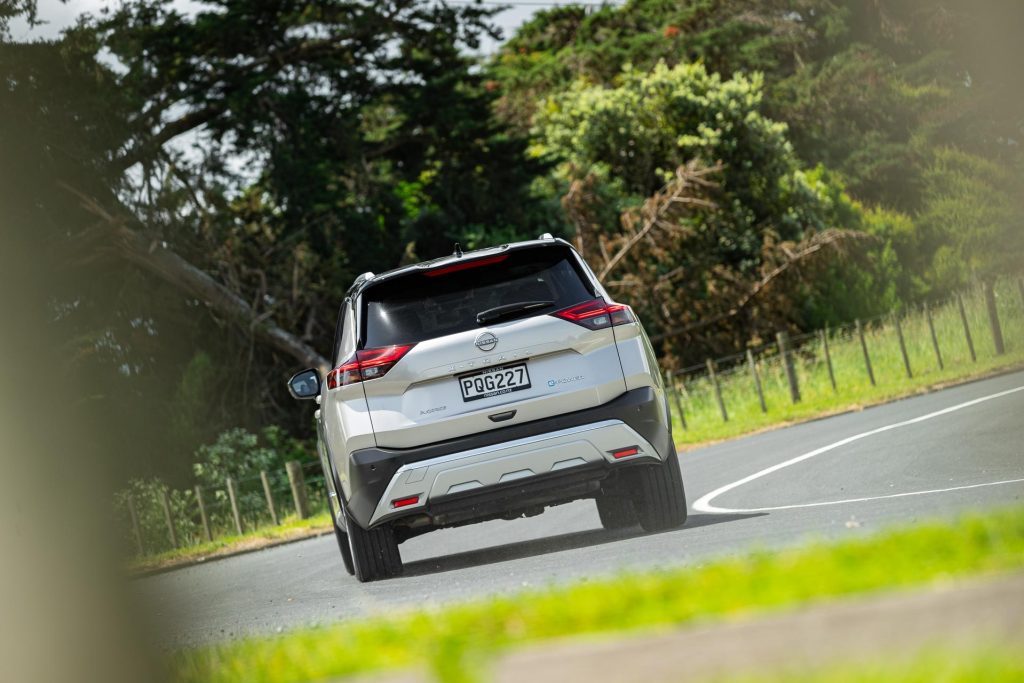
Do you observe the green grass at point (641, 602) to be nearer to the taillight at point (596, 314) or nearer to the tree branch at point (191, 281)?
the taillight at point (596, 314)

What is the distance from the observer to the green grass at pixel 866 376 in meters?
26.5

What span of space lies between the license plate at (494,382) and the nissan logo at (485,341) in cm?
14

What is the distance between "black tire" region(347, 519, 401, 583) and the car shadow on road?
1.13 feet

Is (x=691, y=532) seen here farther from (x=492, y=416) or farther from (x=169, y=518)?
(x=169, y=518)

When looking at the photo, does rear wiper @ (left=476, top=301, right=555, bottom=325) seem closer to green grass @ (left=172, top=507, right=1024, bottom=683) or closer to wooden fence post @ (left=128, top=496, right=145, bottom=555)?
green grass @ (left=172, top=507, right=1024, bottom=683)

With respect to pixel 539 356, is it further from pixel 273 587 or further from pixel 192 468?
pixel 192 468

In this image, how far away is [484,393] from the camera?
29.7 ft

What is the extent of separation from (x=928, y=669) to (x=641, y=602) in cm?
159

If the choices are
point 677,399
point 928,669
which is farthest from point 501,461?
point 677,399

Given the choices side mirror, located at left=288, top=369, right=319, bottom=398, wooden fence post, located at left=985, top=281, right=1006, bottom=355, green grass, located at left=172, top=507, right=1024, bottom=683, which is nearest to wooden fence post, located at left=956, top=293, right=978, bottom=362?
wooden fence post, located at left=985, top=281, right=1006, bottom=355

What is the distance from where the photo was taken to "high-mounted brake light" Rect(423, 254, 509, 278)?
935cm

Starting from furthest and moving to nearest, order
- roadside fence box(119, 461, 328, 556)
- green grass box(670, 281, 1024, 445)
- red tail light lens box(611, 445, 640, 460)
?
1. green grass box(670, 281, 1024, 445)
2. roadside fence box(119, 461, 328, 556)
3. red tail light lens box(611, 445, 640, 460)

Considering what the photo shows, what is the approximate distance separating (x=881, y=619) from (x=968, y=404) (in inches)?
634

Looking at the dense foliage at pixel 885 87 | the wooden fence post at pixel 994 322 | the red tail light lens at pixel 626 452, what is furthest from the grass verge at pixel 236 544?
the dense foliage at pixel 885 87
